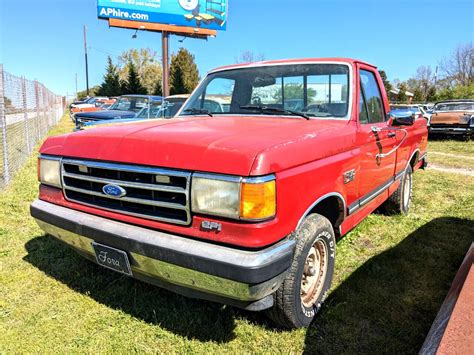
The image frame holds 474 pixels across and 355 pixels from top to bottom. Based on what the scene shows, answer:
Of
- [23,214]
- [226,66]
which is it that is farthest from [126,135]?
[23,214]

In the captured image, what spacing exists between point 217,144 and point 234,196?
13.7 inches

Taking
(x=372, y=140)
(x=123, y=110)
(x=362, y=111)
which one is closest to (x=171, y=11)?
(x=123, y=110)

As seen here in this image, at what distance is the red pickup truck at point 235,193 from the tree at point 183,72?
1561 inches

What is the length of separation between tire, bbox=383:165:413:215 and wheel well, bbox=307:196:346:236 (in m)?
2.26

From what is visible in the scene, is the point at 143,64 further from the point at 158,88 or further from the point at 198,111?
the point at 198,111

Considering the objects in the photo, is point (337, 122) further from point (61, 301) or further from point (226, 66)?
point (61, 301)

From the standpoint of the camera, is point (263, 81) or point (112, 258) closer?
point (112, 258)

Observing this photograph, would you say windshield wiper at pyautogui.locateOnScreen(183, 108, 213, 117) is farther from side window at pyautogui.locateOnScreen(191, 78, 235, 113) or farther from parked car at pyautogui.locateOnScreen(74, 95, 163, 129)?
parked car at pyautogui.locateOnScreen(74, 95, 163, 129)

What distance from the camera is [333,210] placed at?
9.84 feet

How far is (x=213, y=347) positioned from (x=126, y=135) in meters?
1.53

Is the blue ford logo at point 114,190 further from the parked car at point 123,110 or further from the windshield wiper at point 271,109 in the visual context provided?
the parked car at point 123,110

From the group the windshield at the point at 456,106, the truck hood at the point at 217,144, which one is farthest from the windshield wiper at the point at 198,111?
the windshield at the point at 456,106

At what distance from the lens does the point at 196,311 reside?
112 inches

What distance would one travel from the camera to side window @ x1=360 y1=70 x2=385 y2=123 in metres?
3.69
